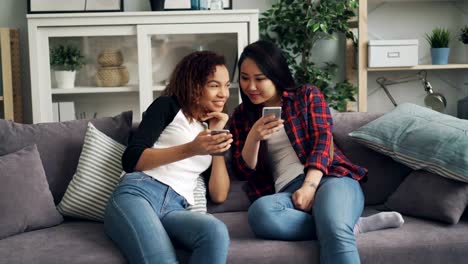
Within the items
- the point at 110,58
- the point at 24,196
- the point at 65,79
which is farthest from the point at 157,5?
the point at 24,196

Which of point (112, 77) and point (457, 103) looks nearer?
point (112, 77)

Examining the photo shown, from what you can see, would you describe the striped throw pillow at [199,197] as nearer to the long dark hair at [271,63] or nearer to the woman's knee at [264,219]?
the woman's knee at [264,219]

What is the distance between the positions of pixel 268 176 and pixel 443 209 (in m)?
0.60

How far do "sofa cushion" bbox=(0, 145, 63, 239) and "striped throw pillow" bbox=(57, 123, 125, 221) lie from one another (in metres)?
0.06

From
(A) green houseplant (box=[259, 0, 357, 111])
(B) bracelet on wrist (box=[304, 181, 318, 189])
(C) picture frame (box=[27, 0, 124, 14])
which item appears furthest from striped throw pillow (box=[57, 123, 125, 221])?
(A) green houseplant (box=[259, 0, 357, 111])

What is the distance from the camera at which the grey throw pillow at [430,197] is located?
1808 millimetres

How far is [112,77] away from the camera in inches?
126

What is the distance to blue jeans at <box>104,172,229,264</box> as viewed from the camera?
1574 mm

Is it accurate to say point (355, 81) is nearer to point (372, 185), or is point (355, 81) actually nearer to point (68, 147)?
point (372, 185)

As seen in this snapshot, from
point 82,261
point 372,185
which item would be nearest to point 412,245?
point 372,185

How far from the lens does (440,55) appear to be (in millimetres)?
3367

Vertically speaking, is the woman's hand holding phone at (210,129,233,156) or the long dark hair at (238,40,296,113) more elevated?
the long dark hair at (238,40,296,113)

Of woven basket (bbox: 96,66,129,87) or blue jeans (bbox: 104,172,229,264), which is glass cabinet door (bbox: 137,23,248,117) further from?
blue jeans (bbox: 104,172,229,264)

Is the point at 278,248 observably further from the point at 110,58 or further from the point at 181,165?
the point at 110,58
